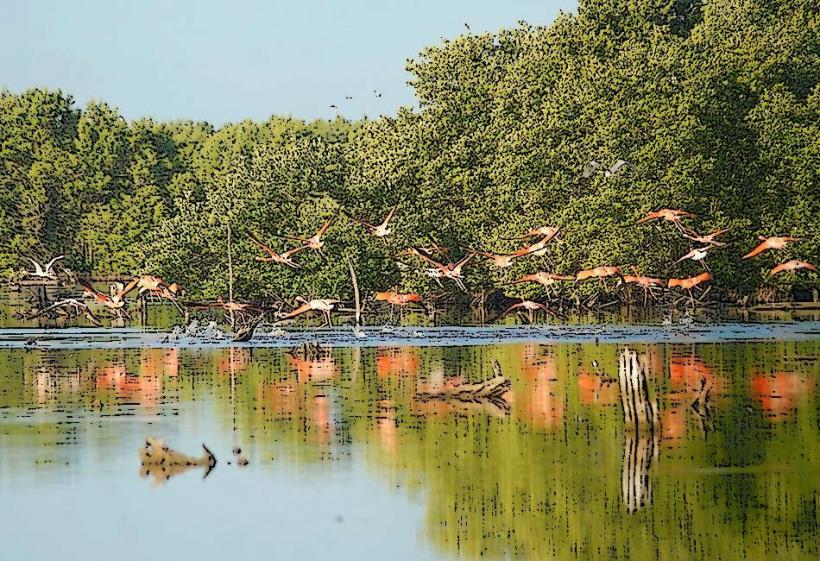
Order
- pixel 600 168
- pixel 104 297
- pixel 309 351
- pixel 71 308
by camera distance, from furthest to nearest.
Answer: pixel 71 308, pixel 600 168, pixel 104 297, pixel 309 351

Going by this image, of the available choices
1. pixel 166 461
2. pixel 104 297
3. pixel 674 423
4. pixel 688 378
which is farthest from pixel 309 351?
pixel 166 461

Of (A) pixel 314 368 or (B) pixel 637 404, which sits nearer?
(B) pixel 637 404

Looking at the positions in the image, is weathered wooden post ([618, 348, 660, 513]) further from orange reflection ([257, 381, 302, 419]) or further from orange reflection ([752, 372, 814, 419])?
orange reflection ([257, 381, 302, 419])

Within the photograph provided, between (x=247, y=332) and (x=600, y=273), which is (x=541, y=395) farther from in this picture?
(x=600, y=273)

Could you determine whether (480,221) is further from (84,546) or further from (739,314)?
(84,546)

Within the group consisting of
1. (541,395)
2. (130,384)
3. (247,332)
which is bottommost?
(541,395)

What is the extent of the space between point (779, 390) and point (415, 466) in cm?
1403

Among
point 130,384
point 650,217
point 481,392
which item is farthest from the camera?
point 650,217

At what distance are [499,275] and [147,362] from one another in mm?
22034

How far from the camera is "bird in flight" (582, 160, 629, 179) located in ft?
220

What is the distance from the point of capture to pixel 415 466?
93.1ft

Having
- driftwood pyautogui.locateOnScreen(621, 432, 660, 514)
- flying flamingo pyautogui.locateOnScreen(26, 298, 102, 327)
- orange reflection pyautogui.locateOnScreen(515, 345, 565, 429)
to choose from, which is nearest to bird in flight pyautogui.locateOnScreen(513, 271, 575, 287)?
orange reflection pyautogui.locateOnScreen(515, 345, 565, 429)

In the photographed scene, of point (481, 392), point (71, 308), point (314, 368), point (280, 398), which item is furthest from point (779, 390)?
point (71, 308)

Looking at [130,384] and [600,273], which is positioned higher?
[600,273]
